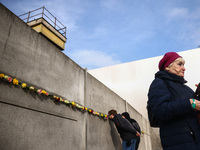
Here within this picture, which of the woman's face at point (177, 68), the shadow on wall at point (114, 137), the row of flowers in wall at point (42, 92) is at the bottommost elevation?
the shadow on wall at point (114, 137)

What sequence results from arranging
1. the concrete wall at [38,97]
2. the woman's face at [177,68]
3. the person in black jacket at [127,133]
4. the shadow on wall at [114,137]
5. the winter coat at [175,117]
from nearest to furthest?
the winter coat at [175,117] → the woman's face at [177,68] → the concrete wall at [38,97] → the person in black jacket at [127,133] → the shadow on wall at [114,137]

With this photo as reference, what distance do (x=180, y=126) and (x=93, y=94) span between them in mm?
3624

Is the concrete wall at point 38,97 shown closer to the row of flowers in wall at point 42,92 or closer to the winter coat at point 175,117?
the row of flowers in wall at point 42,92

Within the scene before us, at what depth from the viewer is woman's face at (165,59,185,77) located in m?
1.77

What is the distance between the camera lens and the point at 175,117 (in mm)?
1401

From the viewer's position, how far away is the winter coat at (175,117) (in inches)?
53.2

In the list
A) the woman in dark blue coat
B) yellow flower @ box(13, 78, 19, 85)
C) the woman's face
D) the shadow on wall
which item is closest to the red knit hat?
the woman's face

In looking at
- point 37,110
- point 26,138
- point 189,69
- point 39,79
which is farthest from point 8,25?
point 189,69

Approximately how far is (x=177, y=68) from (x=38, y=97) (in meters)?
2.11

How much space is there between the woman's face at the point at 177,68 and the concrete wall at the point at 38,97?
2000 mm

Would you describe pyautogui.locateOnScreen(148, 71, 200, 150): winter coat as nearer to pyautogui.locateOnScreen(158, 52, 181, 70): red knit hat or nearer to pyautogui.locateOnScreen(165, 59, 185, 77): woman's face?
pyautogui.locateOnScreen(165, 59, 185, 77): woman's face

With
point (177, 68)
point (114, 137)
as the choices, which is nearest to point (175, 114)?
point (177, 68)

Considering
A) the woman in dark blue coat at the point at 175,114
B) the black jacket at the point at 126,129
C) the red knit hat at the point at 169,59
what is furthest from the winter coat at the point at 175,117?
the black jacket at the point at 126,129

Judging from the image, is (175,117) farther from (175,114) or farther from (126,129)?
(126,129)
